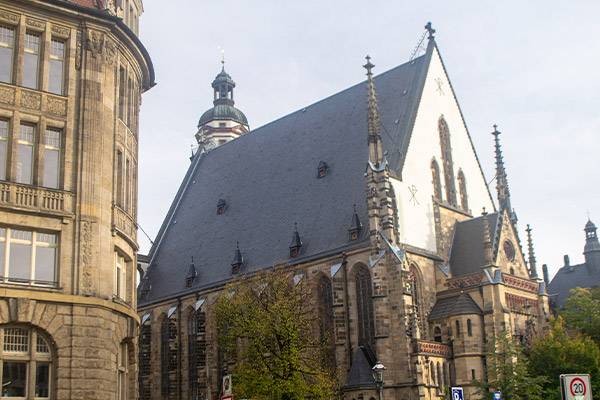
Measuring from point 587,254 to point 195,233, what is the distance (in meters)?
34.4

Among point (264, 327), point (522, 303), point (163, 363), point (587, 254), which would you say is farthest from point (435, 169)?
point (587, 254)

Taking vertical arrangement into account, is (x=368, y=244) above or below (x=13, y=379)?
above

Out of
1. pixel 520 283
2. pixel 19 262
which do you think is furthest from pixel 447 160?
pixel 19 262

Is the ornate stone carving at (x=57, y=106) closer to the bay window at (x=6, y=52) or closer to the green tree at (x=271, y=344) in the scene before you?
the bay window at (x=6, y=52)

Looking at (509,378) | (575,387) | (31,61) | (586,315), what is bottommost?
(575,387)

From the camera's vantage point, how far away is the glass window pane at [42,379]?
1934 centimetres

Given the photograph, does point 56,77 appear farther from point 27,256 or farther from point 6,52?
point 27,256

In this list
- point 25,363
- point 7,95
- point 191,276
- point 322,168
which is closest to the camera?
point 25,363

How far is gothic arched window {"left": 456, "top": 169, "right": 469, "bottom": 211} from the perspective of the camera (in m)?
43.1

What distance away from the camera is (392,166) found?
A: 128 feet

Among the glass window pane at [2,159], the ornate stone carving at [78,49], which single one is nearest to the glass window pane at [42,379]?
the glass window pane at [2,159]

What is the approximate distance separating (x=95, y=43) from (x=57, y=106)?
7.71ft

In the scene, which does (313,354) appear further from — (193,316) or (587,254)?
(587,254)

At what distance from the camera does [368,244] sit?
36.7 metres
